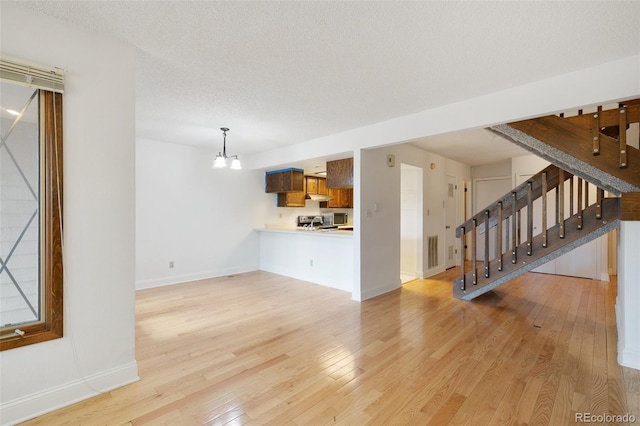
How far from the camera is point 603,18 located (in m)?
1.72

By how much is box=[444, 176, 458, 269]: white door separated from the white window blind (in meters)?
5.97

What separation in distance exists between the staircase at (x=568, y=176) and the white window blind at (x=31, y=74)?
355 centimetres

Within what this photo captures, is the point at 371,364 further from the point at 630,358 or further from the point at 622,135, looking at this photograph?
the point at 622,135

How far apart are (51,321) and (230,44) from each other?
2.08 metres

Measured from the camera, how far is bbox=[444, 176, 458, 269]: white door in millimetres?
5988

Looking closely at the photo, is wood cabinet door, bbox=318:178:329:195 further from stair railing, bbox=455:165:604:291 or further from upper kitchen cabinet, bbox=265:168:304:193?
stair railing, bbox=455:165:604:291

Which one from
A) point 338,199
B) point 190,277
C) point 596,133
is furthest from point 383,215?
point 190,277

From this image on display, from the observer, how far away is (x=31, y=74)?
1.62 meters

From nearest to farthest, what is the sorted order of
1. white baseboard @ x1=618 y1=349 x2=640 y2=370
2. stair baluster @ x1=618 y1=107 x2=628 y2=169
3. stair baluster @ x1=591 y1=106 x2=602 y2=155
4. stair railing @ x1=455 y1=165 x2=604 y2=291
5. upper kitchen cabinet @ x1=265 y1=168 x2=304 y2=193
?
white baseboard @ x1=618 y1=349 x2=640 y2=370 → stair baluster @ x1=618 y1=107 x2=628 y2=169 → stair baluster @ x1=591 y1=106 x2=602 y2=155 → stair railing @ x1=455 y1=165 x2=604 y2=291 → upper kitchen cabinet @ x1=265 y1=168 x2=304 y2=193

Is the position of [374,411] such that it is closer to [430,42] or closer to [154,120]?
[430,42]

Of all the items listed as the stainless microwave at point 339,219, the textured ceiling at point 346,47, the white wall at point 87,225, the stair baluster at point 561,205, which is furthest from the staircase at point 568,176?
the white wall at point 87,225

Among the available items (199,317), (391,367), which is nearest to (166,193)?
(199,317)

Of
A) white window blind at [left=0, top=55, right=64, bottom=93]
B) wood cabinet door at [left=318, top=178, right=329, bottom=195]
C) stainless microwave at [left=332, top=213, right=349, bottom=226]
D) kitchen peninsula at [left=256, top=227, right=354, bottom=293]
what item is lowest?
kitchen peninsula at [left=256, top=227, right=354, bottom=293]

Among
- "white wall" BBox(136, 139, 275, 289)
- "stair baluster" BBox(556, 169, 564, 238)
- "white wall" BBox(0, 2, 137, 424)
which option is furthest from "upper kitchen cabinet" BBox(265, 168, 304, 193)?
"stair baluster" BBox(556, 169, 564, 238)
